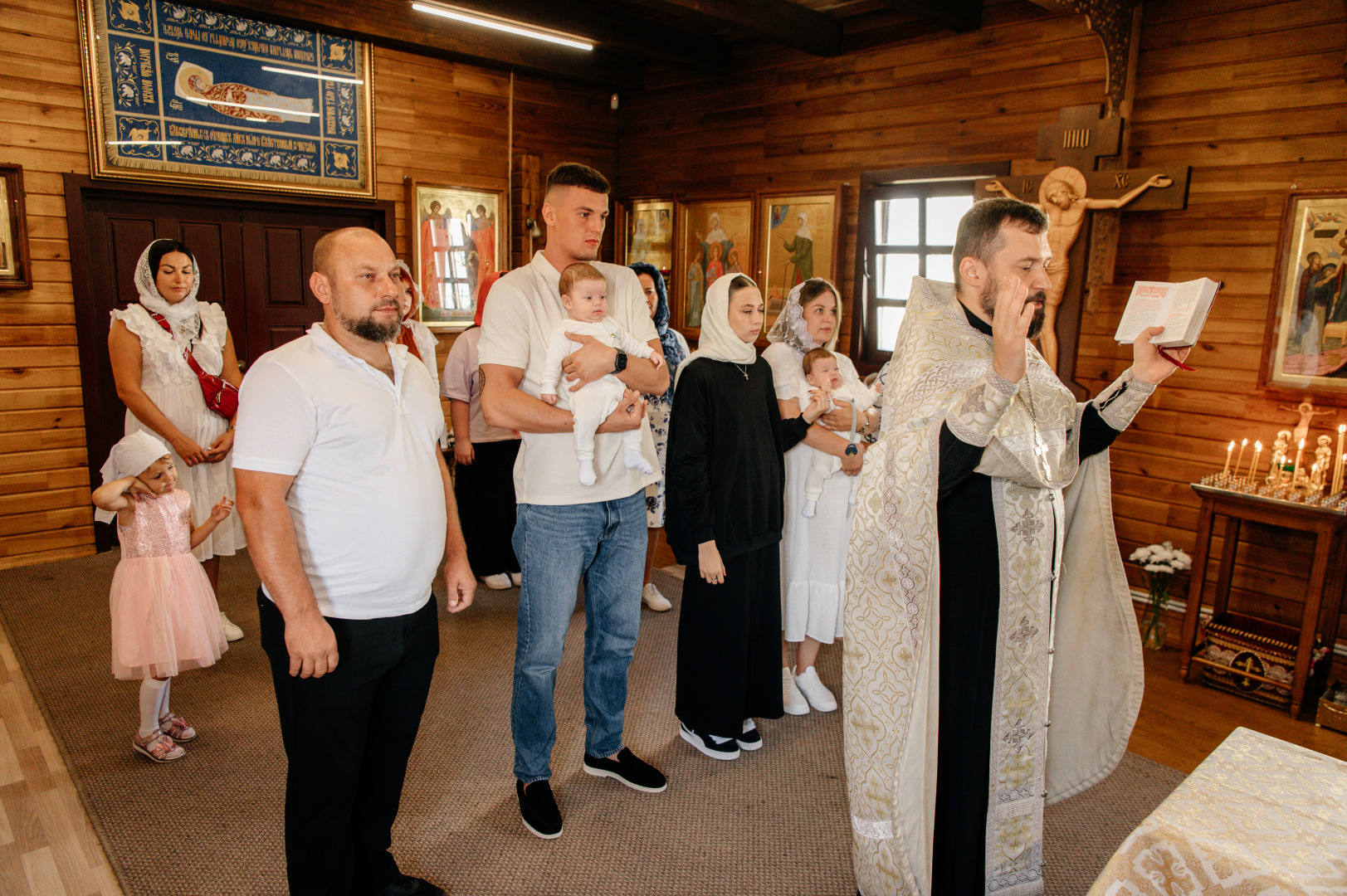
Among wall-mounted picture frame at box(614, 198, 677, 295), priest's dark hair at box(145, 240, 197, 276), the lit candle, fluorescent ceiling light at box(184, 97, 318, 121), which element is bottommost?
the lit candle

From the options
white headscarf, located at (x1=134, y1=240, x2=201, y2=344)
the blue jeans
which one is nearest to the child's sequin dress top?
white headscarf, located at (x1=134, y1=240, x2=201, y2=344)

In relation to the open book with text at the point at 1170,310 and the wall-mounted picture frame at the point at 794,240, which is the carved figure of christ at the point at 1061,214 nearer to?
the wall-mounted picture frame at the point at 794,240

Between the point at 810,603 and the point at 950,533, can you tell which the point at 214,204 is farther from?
the point at 950,533

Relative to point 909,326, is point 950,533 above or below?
below

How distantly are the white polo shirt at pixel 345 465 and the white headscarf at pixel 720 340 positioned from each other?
1258 millimetres

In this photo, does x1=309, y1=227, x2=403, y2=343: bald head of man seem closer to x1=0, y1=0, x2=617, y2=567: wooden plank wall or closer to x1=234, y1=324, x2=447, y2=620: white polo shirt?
x1=234, y1=324, x2=447, y2=620: white polo shirt

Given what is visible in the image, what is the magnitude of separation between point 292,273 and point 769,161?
3936 mm

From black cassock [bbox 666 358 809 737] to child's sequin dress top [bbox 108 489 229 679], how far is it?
1777 mm

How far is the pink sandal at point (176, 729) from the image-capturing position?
312 centimetres

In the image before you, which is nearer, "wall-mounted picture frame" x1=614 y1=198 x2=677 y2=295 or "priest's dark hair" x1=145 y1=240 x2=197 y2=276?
"priest's dark hair" x1=145 y1=240 x2=197 y2=276

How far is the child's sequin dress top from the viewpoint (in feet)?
9.36

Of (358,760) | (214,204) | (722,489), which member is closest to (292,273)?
(214,204)

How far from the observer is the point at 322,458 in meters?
1.81

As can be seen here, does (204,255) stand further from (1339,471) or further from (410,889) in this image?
(1339,471)
